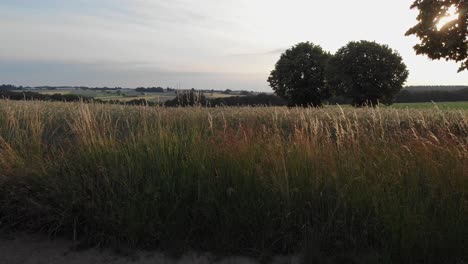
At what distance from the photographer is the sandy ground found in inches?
157

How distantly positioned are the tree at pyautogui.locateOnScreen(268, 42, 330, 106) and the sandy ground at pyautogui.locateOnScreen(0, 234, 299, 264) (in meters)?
55.9

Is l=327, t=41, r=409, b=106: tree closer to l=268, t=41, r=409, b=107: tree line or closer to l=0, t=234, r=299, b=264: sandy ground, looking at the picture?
l=268, t=41, r=409, b=107: tree line

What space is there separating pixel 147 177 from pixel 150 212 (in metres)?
0.49

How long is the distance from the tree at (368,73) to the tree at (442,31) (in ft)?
117

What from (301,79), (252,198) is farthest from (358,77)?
(252,198)

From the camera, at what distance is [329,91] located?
195 feet

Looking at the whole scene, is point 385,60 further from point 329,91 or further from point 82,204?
point 82,204

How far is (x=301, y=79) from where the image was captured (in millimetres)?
60438

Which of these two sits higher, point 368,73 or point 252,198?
point 368,73

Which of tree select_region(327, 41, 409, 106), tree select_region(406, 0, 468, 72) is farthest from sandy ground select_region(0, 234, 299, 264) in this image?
tree select_region(327, 41, 409, 106)

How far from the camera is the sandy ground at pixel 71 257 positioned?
3.99 meters

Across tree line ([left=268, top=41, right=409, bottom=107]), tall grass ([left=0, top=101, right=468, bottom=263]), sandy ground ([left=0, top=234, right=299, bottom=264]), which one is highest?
tree line ([left=268, top=41, right=409, bottom=107])

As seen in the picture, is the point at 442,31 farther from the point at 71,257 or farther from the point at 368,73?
the point at 368,73

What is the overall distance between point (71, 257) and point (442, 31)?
1559 cm
